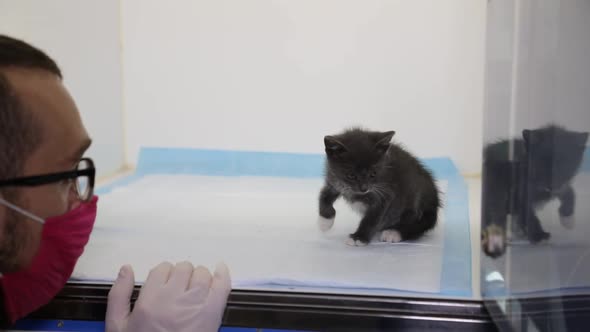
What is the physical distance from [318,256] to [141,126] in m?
1.42

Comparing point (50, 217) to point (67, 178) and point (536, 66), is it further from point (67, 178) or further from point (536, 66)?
point (536, 66)

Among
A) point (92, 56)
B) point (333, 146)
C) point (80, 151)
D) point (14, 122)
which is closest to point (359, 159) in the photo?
point (333, 146)

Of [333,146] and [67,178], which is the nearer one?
[67,178]

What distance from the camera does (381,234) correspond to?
1569 millimetres

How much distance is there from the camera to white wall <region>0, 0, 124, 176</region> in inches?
80.4

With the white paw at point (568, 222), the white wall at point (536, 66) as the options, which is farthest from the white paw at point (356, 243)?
the white paw at point (568, 222)

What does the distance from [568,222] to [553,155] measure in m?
0.12

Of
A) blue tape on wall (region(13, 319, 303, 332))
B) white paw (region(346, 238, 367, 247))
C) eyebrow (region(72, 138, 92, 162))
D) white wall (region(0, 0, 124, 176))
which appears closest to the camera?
eyebrow (region(72, 138, 92, 162))

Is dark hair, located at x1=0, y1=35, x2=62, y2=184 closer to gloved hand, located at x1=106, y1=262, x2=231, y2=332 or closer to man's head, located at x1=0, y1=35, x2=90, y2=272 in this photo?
man's head, located at x1=0, y1=35, x2=90, y2=272

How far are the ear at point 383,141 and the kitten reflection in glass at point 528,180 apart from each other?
37cm

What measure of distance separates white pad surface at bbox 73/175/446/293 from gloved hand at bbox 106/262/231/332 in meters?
0.08

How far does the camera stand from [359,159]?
1507 mm

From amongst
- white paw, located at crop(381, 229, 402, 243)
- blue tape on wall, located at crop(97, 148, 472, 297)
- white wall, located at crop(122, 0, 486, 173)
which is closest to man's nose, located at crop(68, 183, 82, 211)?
white paw, located at crop(381, 229, 402, 243)

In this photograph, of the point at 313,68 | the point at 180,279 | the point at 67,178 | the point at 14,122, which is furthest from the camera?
the point at 313,68
